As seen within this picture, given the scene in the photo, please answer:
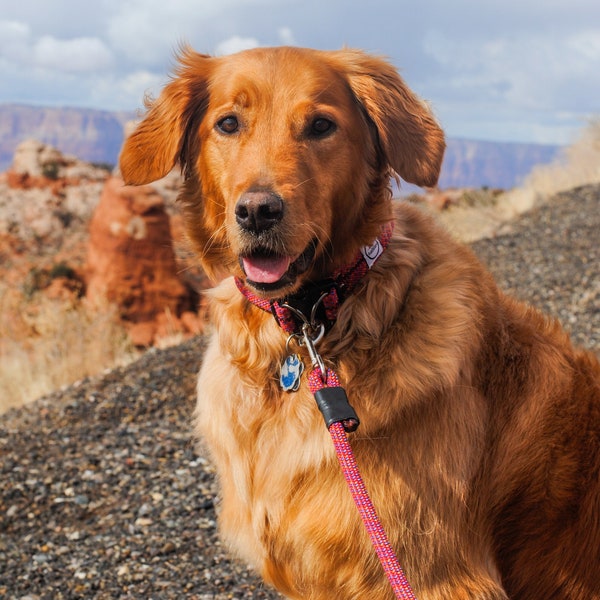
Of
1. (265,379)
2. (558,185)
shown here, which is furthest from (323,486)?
(558,185)

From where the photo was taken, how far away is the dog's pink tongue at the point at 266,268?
7.92 feet

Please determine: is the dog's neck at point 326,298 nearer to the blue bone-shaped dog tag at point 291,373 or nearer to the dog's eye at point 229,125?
the blue bone-shaped dog tag at point 291,373

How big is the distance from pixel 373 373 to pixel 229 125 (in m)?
1.00

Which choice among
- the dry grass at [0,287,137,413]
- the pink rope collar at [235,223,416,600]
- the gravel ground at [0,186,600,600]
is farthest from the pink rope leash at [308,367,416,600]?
the dry grass at [0,287,137,413]

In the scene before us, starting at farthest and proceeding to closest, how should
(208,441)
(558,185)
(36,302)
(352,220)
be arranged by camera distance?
(558,185), (36,302), (208,441), (352,220)

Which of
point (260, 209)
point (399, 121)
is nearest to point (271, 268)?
point (260, 209)

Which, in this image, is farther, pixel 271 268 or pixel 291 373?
pixel 291 373

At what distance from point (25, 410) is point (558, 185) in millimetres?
13641

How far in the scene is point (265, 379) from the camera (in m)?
2.65

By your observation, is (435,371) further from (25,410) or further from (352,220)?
(25,410)

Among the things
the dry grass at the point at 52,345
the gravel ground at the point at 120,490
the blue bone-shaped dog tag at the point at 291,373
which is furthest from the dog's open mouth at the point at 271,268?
the dry grass at the point at 52,345

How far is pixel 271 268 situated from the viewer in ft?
8.01

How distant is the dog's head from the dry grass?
6.34 m

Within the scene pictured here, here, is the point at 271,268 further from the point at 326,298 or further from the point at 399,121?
the point at 399,121
